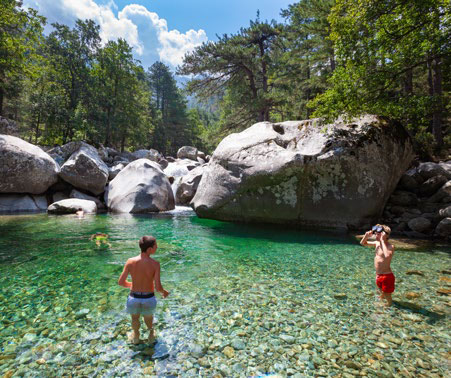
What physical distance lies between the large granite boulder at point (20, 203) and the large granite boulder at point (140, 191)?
142 inches

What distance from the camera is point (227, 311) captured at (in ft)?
12.6

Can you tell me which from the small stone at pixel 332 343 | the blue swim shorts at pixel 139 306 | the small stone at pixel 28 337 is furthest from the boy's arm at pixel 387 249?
the small stone at pixel 28 337

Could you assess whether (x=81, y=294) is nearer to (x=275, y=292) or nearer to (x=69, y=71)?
(x=275, y=292)

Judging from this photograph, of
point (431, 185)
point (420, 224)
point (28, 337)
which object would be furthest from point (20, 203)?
point (431, 185)

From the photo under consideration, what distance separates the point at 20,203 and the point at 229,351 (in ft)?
52.4

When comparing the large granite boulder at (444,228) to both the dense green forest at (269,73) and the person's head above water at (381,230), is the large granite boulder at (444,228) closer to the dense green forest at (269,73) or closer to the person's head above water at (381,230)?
the dense green forest at (269,73)

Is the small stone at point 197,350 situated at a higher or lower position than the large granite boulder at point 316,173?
lower

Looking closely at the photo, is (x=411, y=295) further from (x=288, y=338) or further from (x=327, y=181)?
(x=327, y=181)

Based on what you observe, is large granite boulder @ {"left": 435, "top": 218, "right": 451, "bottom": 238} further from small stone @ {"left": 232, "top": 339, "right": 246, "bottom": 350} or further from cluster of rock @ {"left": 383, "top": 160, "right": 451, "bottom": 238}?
small stone @ {"left": 232, "top": 339, "right": 246, "bottom": 350}

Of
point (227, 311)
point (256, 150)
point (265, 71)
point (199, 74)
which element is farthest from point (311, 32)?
point (227, 311)

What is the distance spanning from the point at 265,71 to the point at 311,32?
13.7 ft

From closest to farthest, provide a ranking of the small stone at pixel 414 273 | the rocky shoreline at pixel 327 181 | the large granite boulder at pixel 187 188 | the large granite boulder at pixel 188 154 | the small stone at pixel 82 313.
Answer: the small stone at pixel 82 313 < the small stone at pixel 414 273 < the rocky shoreline at pixel 327 181 < the large granite boulder at pixel 187 188 < the large granite boulder at pixel 188 154

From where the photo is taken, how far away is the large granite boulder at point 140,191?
14211 mm

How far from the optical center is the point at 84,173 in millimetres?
15703
